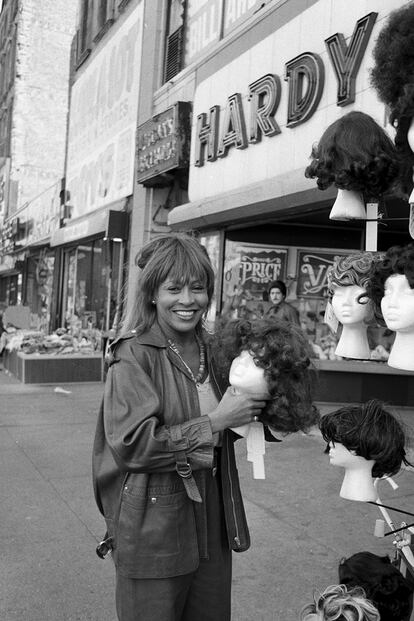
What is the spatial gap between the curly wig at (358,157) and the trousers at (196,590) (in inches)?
44.0

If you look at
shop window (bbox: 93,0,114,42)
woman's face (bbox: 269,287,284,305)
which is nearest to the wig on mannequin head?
woman's face (bbox: 269,287,284,305)

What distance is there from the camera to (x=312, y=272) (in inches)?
383

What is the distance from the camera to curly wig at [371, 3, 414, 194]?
1.82 m

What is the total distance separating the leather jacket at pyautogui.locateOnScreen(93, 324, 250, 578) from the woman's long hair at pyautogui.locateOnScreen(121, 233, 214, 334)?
74 millimetres

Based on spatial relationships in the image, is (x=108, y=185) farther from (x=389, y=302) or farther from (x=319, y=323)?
(x=389, y=302)

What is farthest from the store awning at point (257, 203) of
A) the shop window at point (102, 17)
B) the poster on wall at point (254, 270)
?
the shop window at point (102, 17)

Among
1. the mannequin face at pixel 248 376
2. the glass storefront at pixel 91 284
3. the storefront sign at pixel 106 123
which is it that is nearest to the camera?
the mannequin face at pixel 248 376

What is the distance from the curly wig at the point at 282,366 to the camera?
76.2 inches

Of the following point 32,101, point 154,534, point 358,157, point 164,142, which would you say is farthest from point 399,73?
point 32,101

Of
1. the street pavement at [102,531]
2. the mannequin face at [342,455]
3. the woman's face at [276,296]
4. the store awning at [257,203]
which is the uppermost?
the store awning at [257,203]

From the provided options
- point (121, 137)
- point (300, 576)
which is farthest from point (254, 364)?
point (121, 137)

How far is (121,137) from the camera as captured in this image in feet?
43.4

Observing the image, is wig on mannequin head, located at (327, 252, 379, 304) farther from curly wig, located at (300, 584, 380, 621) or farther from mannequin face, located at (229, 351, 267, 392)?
curly wig, located at (300, 584, 380, 621)

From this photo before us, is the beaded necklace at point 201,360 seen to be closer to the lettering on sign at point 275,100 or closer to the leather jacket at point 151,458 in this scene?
the leather jacket at point 151,458
